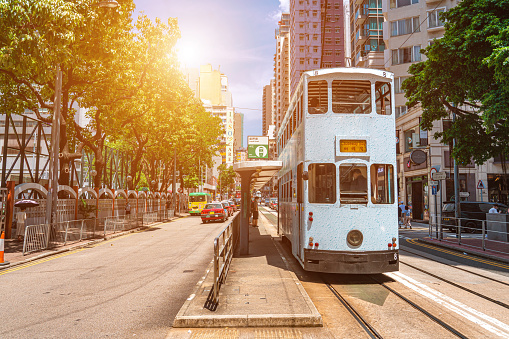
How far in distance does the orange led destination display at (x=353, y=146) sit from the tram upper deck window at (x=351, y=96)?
0.77 metres

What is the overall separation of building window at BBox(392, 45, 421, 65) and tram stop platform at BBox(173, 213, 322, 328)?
34336mm

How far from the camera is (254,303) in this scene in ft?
22.1

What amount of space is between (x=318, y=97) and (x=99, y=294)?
21.9 ft

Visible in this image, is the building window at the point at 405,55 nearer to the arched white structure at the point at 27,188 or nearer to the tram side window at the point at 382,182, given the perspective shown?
the tram side window at the point at 382,182

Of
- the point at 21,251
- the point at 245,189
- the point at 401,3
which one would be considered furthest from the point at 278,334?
the point at 401,3

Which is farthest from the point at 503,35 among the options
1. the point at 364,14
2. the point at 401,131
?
the point at 364,14

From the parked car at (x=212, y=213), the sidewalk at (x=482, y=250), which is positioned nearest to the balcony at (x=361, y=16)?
the parked car at (x=212, y=213)

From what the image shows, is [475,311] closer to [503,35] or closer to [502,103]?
[502,103]

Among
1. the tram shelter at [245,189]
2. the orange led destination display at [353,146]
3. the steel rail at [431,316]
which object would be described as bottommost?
the steel rail at [431,316]

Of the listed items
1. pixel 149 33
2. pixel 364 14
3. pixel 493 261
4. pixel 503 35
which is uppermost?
pixel 364 14

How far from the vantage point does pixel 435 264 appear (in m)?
12.0

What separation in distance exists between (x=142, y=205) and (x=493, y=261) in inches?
1077

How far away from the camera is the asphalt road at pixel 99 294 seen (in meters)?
5.94

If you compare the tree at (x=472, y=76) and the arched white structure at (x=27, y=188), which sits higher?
the tree at (x=472, y=76)
